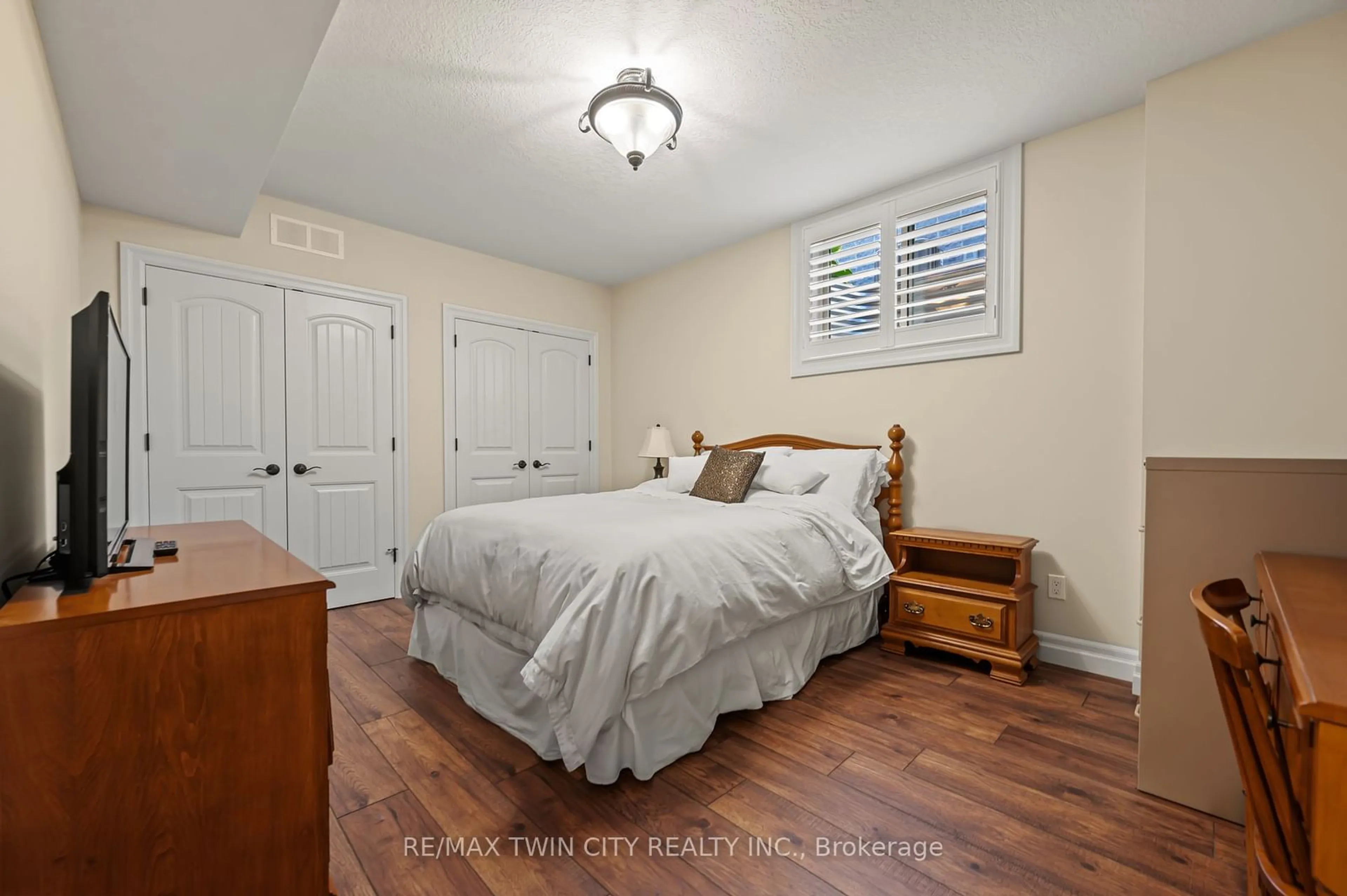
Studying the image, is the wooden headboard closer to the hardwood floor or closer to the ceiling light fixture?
the hardwood floor

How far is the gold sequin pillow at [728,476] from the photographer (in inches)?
122

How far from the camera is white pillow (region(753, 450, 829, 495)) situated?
3137 mm

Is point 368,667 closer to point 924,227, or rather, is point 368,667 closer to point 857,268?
point 857,268

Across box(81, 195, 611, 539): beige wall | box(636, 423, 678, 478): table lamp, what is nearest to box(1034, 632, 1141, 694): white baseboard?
box(636, 423, 678, 478): table lamp

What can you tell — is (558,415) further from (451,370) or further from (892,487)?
(892,487)

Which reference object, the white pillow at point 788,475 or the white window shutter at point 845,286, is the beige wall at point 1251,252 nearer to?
the white window shutter at point 845,286

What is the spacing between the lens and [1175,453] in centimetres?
212

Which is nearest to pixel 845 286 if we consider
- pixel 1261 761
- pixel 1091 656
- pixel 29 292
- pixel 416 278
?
pixel 1091 656

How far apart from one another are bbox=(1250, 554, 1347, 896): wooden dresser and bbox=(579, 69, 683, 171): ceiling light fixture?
90.0 inches

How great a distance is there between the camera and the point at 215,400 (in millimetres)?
3184

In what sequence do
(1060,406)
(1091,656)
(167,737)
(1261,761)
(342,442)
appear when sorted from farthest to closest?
(342,442) → (1060,406) → (1091,656) → (167,737) → (1261,761)

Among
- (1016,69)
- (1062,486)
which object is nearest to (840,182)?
(1016,69)

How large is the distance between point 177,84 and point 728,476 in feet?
8.87

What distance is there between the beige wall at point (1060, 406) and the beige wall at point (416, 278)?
→ 2.39m
